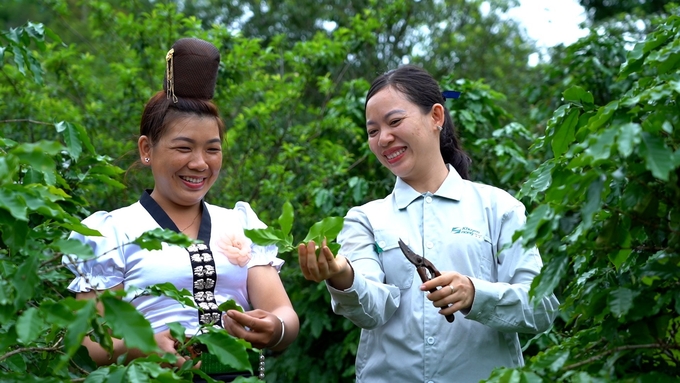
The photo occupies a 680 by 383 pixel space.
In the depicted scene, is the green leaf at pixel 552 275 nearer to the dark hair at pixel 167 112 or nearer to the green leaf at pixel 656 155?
the green leaf at pixel 656 155

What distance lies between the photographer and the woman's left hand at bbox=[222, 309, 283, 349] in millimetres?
2492

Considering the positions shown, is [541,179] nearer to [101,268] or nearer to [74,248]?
[74,248]

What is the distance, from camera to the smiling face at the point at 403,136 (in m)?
2.93

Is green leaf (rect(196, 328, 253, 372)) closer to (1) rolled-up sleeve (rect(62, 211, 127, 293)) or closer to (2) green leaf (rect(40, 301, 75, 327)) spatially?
(2) green leaf (rect(40, 301, 75, 327))

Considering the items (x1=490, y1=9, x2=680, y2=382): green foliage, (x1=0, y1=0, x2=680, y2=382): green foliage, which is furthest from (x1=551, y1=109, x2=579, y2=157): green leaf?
(x1=490, y1=9, x2=680, y2=382): green foliage

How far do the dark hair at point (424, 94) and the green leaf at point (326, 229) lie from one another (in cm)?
81

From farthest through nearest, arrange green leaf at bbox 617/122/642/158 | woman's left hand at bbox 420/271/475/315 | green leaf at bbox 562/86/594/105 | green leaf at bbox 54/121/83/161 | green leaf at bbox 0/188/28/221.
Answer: green leaf at bbox 54/121/83/161
woman's left hand at bbox 420/271/475/315
green leaf at bbox 562/86/594/105
green leaf at bbox 0/188/28/221
green leaf at bbox 617/122/642/158

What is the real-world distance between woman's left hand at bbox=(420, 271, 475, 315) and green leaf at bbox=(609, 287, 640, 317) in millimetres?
604

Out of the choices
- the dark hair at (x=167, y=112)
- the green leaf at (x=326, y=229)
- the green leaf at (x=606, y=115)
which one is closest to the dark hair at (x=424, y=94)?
the dark hair at (x=167, y=112)

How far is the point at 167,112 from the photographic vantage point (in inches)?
113

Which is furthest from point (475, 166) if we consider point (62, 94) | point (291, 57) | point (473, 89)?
point (62, 94)

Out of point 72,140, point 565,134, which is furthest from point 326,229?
point 72,140

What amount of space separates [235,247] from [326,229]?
552 mm

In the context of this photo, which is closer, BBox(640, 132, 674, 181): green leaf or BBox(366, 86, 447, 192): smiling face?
BBox(640, 132, 674, 181): green leaf
